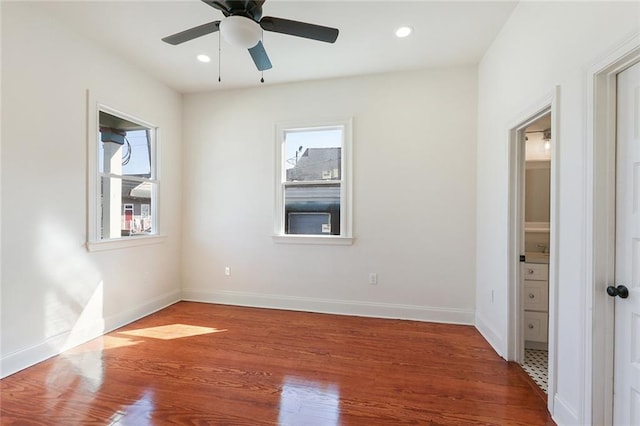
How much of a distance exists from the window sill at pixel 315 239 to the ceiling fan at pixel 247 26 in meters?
2.19

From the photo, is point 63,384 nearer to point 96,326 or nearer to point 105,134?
point 96,326

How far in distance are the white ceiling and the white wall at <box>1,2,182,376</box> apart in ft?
1.01

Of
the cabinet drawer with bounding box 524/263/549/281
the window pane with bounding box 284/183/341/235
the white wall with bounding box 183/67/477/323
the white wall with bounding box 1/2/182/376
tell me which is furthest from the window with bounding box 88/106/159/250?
the cabinet drawer with bounding box 524/263/549/281

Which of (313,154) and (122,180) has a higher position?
(313,154)

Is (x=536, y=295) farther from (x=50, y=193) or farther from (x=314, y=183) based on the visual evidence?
(x=50, y=193)

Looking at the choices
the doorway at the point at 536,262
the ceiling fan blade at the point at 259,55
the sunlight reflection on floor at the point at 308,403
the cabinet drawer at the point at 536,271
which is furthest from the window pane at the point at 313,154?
the sunlight reflection on floor at the point at 308,403

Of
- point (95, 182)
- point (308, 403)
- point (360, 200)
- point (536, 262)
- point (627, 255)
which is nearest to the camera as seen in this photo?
point (627, 255)

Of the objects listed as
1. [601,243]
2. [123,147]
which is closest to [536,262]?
[601,243]

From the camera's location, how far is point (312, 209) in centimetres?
372

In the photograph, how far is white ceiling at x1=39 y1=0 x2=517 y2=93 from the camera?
232 cm

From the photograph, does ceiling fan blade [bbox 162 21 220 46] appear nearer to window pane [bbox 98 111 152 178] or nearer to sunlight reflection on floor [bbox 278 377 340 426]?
window pane [bbox 98 111 152 178]

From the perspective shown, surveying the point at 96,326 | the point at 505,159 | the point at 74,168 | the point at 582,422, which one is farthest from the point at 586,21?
the point at 96,326

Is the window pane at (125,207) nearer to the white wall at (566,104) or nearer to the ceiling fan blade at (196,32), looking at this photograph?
the ceiling fan blade at (196,32)

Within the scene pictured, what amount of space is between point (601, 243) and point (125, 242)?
4067 mm
